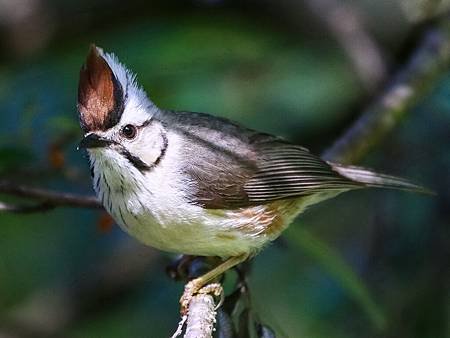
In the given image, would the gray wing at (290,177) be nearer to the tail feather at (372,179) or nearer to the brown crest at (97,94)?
the tail feather at (372,179)

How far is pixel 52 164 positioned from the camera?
4.57 meters

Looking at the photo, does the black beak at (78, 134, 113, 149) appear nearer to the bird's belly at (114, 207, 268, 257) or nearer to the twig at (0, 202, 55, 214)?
the bird's belly at (114, 207, 268, 257)

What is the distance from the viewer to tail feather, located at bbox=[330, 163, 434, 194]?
15.2 feet

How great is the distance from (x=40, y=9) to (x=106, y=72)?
2.03m

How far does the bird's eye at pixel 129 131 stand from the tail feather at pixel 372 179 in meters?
1.00

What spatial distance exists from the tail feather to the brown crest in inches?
44.8

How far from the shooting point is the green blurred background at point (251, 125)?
5406 millimetres

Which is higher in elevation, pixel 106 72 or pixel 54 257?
pixel 106 72

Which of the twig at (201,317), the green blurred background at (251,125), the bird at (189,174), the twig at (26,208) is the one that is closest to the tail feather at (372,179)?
the bird at (189,174)

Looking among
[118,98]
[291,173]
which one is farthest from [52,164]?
[291,173]

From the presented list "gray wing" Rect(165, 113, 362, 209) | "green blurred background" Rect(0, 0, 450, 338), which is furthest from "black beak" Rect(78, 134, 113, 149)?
"green blurred background" Rect(0, 0, 450, 338)

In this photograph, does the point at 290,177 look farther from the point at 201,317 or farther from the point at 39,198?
the point at 201,317

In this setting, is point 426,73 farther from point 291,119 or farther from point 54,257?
point 54,257

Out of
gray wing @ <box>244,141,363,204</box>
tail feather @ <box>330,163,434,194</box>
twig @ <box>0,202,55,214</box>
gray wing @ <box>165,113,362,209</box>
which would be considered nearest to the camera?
twig @ <box>0,202,55,214</box>
